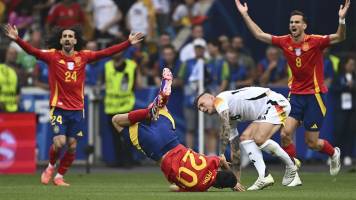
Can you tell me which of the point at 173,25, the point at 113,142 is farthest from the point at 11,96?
the point at 173,25

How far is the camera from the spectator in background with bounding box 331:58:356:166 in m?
25.0

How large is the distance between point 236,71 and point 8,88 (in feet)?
15.4

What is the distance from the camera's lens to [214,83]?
25.0 meters

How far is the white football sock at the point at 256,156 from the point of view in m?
17.0

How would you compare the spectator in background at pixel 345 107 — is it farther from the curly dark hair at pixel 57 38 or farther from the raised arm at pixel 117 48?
the curly dark hair at pixel 57 38

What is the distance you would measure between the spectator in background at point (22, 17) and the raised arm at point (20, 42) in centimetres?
718

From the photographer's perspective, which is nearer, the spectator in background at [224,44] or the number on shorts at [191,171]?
the number on shorts at [191,171]

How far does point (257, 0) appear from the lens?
26.8 m

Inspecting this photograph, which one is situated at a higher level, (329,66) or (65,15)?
(65,15)

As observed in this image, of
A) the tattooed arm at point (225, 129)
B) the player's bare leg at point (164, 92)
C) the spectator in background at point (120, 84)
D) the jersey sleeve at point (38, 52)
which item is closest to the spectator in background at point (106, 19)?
the spectator in background at point (120, 84)

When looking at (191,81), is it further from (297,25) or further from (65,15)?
(297,25)

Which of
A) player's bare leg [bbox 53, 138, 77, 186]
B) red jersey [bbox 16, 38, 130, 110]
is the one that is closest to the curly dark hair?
red jersey [bbox 16, 38, 130, 110]

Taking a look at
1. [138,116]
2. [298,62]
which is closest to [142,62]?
[298,62]

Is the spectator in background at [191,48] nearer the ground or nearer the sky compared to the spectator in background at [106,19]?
nearer the ground
